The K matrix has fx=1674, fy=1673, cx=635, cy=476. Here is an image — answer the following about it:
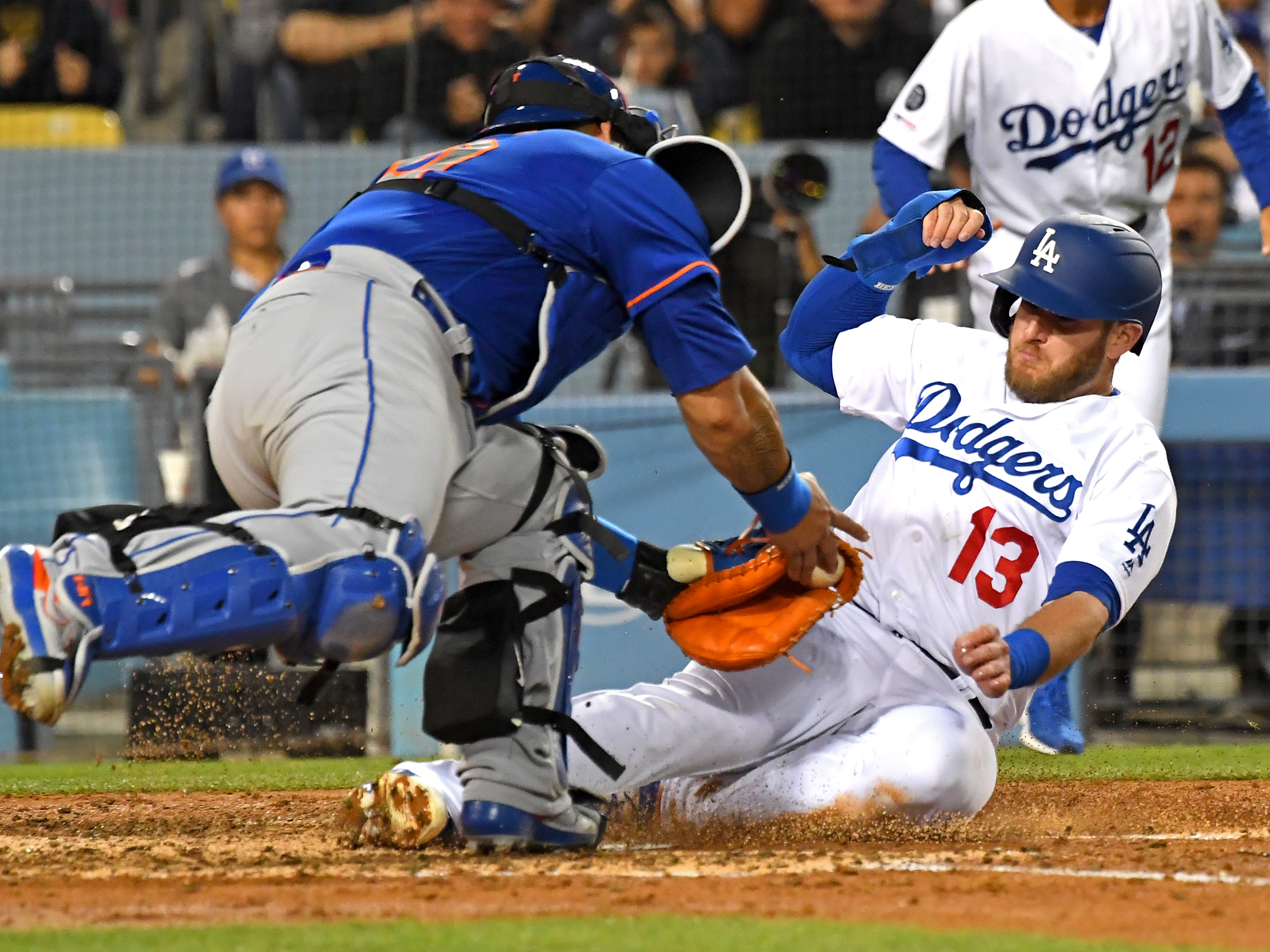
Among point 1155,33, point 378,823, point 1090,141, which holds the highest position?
point 1155,33

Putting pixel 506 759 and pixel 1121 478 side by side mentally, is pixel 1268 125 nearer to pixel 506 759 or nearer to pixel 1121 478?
pixel 1121 478

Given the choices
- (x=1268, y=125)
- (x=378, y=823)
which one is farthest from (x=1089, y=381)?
(x=1268, y=125)

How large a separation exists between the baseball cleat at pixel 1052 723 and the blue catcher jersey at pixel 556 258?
2562 mm

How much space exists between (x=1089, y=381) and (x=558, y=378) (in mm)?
1331

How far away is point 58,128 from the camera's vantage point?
9.25 metres

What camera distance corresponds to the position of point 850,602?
12.6ft

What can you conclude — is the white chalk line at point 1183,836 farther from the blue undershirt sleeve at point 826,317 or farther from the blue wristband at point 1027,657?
the blue undershirt sleeve at point 826,317

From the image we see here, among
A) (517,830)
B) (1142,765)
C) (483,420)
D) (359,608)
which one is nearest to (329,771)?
(517,830)

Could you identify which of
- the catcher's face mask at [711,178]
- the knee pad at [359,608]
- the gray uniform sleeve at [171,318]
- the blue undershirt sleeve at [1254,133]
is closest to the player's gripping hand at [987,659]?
the catcher's face mask at [711,178]

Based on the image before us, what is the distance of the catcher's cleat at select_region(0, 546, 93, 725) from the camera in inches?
102

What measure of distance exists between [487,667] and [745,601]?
0.65 m

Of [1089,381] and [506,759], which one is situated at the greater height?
[1089,381]

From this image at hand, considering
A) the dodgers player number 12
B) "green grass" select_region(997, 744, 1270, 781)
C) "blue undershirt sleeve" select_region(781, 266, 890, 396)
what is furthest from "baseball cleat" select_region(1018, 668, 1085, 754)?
"blue undershirt sleeve" select_region(781, 266, 890, 396)

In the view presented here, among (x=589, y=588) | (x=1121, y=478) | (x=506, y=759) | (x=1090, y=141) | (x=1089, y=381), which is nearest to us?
(x=506, y=759)
